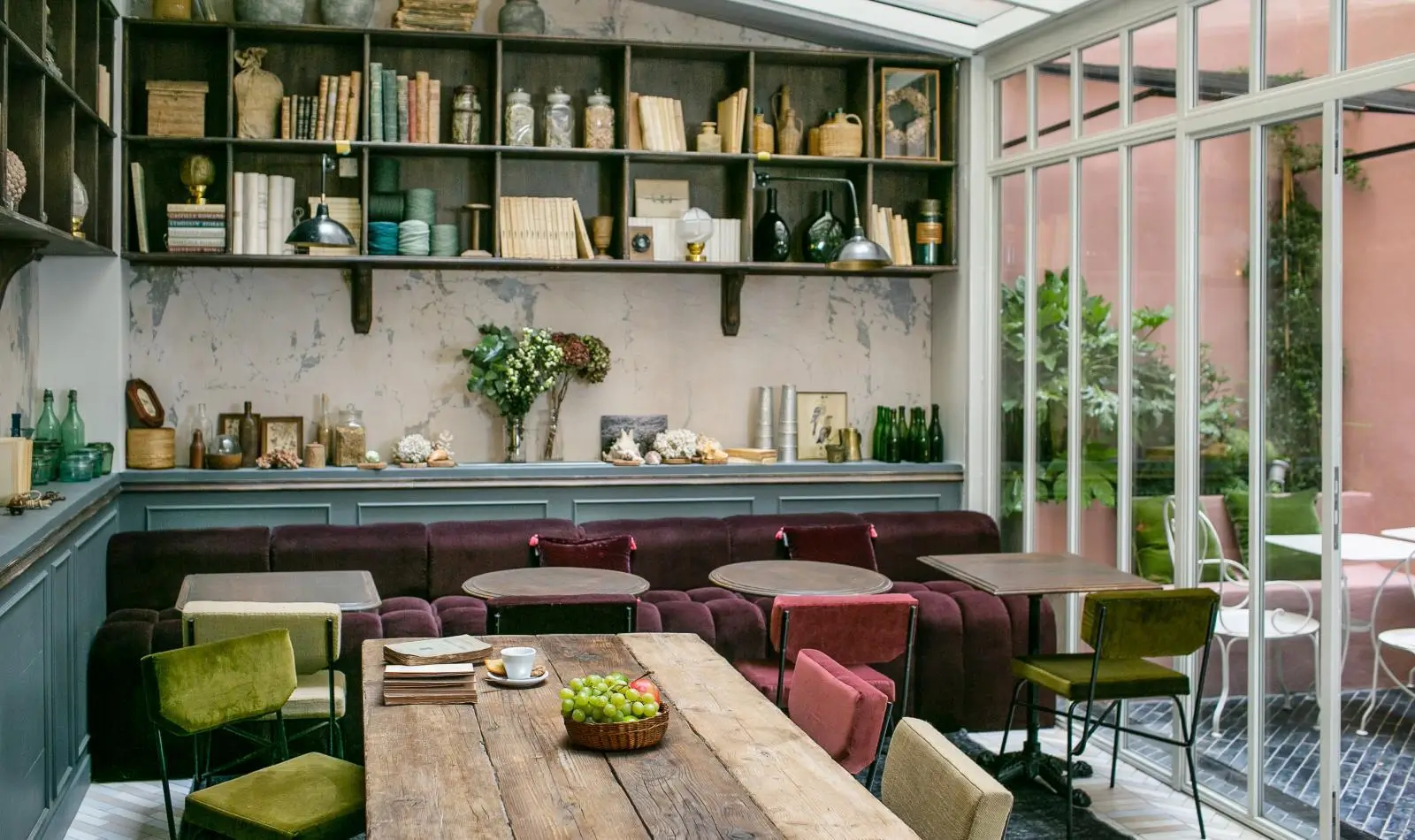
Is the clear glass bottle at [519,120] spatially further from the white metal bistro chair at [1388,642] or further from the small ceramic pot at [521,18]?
the white metal bistro chair at [1388,642]

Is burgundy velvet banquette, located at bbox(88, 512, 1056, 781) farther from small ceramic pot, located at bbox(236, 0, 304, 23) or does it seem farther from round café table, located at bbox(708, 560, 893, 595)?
small ceramic pot, located at bbox(236, 0, 304, 23)

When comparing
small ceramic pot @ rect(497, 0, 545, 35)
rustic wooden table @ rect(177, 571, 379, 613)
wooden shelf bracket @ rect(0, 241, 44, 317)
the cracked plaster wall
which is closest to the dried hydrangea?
the cracked plaster wall

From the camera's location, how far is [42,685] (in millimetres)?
4461

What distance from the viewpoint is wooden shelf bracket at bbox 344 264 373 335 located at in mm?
→ 6891

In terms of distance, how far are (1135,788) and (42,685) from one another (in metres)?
4.05

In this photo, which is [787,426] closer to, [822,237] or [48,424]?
[822,237]

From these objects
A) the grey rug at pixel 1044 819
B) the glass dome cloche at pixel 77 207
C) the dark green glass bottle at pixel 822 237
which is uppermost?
the dark green glass bottle at pixel 822 237

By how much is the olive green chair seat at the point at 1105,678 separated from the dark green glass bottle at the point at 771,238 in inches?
109

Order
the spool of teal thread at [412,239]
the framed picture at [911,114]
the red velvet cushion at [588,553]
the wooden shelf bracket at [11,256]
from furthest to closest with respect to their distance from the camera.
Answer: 1. the framed picture at [911,114]
2. the spool of teal thread at [412,239]
3. the red velvet cushion at [588,553]
4. the wooden shelf bracket at [11,256]

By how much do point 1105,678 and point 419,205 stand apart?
393cm

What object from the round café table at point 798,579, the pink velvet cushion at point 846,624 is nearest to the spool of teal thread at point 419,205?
the round café table at point 798,579

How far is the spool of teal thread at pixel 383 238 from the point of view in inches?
263

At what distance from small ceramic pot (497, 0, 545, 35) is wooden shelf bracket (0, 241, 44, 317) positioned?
2792 mm

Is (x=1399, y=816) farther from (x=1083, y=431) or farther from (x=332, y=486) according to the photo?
(x=332, y=486)
